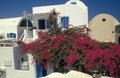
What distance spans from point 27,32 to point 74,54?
1076cm

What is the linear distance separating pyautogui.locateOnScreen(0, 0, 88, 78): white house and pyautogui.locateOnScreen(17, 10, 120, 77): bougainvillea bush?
158 centimetres

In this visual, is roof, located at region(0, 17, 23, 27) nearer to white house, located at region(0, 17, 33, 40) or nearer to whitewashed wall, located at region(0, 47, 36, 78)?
white house, located at region(0, 17, 33, 40)

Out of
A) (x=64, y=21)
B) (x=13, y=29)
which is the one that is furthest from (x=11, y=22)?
(x=64, y=21)

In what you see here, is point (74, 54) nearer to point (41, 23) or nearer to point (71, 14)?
point (71, 14)

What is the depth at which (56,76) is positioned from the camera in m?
11.2

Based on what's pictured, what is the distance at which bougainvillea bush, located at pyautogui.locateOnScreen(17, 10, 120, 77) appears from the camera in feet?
45.2

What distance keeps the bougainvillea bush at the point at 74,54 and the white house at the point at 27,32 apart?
1.58 meters

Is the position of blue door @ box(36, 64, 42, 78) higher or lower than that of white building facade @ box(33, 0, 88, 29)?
lower

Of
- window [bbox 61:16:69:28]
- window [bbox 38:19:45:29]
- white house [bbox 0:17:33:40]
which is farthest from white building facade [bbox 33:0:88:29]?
white house [bbox 0:17:33:40]

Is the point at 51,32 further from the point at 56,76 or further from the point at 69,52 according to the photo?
the point at 56,76

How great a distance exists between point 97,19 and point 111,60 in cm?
1415

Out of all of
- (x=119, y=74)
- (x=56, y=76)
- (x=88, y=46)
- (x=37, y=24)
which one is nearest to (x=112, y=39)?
(x=37, y=24)

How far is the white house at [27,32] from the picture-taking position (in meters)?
18.9

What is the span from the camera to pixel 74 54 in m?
15.3
